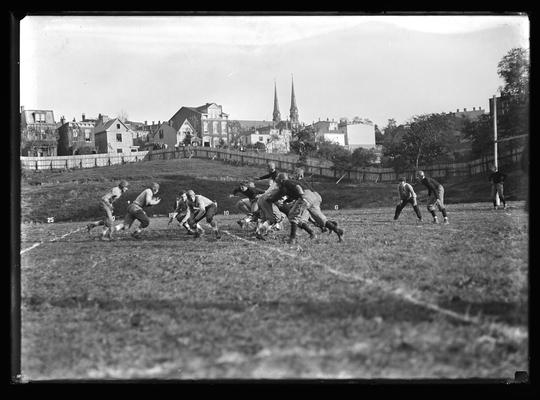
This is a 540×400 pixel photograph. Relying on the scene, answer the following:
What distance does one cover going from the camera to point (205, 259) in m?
9.05

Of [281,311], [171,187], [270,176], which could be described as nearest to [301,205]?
[270,176]

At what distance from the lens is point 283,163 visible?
32.6ft

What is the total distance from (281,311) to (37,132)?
14.8 feet

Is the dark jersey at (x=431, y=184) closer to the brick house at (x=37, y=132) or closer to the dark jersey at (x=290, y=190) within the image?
the dark jersey at (x=290, y=190)

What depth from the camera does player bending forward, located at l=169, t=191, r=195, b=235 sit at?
995cm

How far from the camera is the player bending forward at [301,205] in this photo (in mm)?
10094

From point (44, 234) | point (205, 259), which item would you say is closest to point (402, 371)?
point (205, 259)

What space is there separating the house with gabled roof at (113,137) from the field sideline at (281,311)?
153 centimetres

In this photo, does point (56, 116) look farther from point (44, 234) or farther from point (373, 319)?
point (373, 319)

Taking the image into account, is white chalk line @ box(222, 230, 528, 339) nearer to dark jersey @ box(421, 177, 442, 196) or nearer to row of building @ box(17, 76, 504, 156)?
row of building @ box(17, 76, 504, 156)

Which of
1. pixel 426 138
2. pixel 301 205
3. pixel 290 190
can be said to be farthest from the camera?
pixel 301 205

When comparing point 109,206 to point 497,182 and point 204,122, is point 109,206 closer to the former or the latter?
point 204,122

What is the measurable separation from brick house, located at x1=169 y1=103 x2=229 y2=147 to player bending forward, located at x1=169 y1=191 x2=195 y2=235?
1.17 meters

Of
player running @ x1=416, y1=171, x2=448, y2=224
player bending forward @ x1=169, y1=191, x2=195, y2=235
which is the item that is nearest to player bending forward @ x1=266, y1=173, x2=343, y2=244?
player bending forward @ x1=169, y1=191, x2=195, y2=235
